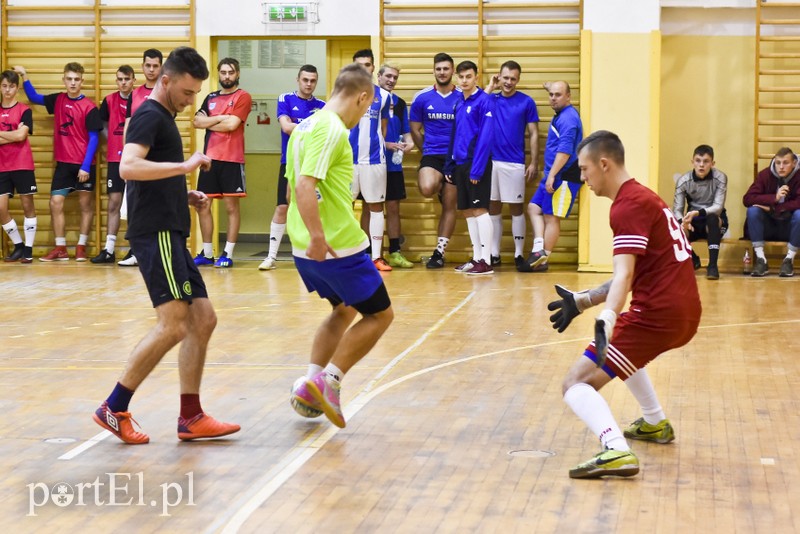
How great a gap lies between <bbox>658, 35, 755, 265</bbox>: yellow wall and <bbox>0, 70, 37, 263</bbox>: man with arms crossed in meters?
7.30

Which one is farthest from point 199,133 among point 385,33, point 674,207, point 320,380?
point 320,380

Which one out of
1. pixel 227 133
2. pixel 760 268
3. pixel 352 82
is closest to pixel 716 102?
pixel 760 268

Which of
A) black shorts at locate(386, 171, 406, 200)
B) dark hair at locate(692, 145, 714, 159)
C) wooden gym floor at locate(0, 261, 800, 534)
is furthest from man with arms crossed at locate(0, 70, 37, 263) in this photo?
dark hair at locate(692, 145, 714, 159)

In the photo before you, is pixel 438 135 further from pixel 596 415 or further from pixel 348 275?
pixel 596 415

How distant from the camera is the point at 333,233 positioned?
5.05 metres

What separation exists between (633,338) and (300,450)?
1.48m

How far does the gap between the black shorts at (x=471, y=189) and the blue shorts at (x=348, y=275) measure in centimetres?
698

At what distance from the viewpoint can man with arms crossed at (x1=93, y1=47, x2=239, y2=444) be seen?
4.80 meters

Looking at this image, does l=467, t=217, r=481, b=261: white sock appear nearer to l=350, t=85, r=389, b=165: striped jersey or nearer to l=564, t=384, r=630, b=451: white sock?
l=350, t=85, r=389, b=165: striped jersey

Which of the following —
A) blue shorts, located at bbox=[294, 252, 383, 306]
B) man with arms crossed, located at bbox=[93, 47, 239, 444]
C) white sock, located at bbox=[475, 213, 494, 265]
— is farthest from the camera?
white sock, located at bbox=[475, 213, 494, 265]

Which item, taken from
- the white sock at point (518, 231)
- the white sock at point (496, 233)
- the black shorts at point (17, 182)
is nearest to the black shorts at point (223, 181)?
the black shorts at point (17, 182)

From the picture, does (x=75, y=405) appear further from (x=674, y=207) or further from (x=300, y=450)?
(x=674, y=207)

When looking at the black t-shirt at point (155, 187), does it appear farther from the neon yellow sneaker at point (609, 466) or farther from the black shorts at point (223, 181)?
the black shorts at point (223, 181)

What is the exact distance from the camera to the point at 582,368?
461 cm
